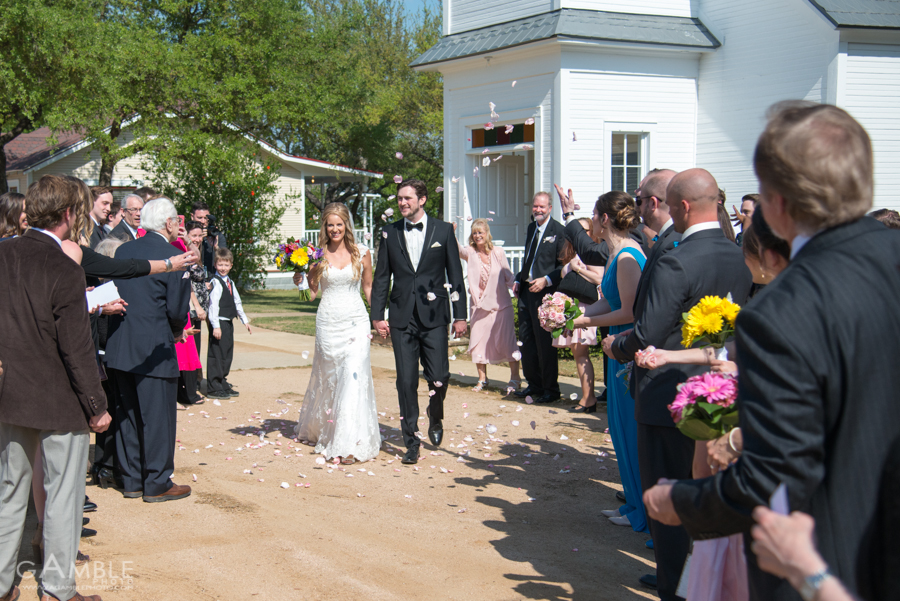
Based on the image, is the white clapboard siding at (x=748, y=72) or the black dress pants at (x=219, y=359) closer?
the black dress pants at (x=219, y=359)

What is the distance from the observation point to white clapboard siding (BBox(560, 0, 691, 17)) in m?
13.2

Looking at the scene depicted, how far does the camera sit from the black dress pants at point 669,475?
3.81m

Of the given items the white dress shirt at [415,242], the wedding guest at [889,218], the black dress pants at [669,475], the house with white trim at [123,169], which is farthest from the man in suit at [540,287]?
the house with white trim at [123,169]

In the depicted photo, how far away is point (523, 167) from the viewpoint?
16016 mm

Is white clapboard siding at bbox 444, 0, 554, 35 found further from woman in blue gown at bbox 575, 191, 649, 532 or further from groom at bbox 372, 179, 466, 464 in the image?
woman in blue gown at bbox 575, 191, 649, 532

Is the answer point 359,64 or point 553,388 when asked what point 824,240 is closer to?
point 553,388

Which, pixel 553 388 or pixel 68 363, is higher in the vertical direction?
pixel 68 363

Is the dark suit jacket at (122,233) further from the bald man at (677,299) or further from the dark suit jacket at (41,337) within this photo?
the bald man at (677,299)

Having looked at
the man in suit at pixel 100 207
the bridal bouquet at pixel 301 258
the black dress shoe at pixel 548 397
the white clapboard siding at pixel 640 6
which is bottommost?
the black dress shoe at pixel 548 397

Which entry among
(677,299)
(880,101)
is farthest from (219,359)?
(880,101)

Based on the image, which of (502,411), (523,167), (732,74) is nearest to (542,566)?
(502,411)

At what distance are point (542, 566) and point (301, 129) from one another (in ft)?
70.4

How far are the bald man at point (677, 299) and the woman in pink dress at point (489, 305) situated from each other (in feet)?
20.2

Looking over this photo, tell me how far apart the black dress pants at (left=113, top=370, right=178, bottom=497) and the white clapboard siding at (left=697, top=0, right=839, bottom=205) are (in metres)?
9.79
